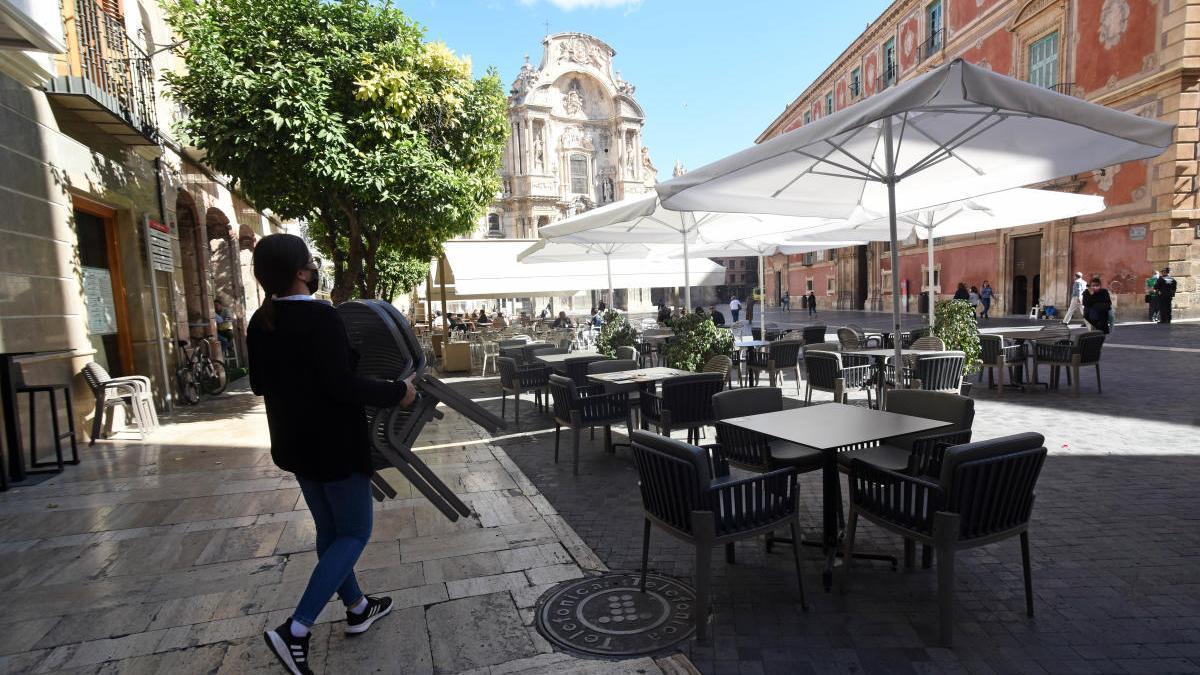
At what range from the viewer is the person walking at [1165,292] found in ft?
46.6

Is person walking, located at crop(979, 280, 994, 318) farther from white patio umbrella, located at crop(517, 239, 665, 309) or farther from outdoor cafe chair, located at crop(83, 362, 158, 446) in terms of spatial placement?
outdoor cafe chair, located at crop(83, 362, 158, 446)

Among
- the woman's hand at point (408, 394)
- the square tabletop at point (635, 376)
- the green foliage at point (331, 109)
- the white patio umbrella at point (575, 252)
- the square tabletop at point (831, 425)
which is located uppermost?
the green foliage at point (331, 109)

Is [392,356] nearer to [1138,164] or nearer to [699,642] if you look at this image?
[699,642]

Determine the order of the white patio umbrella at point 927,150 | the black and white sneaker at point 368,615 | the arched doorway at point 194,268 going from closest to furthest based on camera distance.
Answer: the black and white sneaker at point 368,615 → the white patio umbrella at point 927,150 → the arched doorway at point 194,268

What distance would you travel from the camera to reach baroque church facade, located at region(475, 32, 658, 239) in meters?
46.4

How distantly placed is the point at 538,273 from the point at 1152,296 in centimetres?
1529

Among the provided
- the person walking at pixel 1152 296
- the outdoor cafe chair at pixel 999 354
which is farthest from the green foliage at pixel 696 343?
the person walking at pixel 1152 296

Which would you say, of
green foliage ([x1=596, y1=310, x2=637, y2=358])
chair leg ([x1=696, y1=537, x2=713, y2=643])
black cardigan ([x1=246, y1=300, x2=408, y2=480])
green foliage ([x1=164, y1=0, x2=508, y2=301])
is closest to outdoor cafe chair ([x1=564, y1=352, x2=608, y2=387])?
green foliage ([x1=596, y1=310, x2=637, y2=358])

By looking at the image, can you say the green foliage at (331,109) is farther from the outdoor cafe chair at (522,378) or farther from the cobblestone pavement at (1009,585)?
the cobblestone pavement at (1009,585)

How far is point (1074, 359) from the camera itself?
6.91 metres

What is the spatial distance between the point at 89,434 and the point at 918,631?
8107mm

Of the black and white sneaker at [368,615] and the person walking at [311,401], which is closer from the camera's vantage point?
the person walking at [311,401]

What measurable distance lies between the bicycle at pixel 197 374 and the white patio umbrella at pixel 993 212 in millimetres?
9414

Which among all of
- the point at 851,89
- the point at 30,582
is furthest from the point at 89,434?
the point at 851,89
